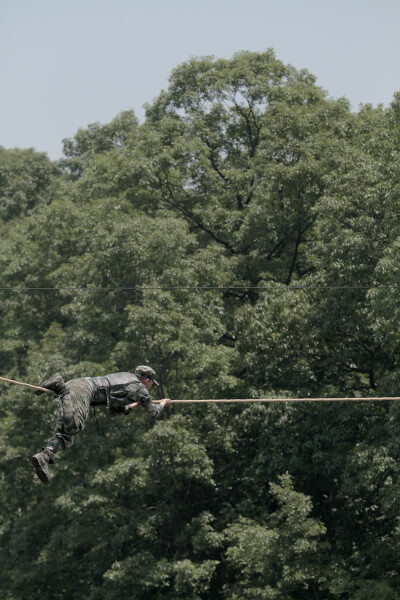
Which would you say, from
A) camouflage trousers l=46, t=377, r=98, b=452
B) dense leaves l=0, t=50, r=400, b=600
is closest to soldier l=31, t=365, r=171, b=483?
camouflage trousers l=46, t=377, r=98, b=452

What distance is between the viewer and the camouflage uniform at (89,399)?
8.59m

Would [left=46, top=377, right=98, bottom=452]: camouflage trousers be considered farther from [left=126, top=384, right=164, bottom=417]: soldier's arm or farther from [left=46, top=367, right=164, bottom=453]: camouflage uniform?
[left=126, top=384, right=164, bottom=417]: soldier's arm

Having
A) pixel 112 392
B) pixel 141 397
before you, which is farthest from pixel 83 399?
pixel 141 397

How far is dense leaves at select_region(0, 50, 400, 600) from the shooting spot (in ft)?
68.9

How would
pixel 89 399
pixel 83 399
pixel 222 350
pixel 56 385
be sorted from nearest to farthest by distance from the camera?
1. pixel 56 385
2. pixel 83 399
3. pixel 89 399
4. pixel 222 350

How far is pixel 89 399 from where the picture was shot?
A: 8852mm

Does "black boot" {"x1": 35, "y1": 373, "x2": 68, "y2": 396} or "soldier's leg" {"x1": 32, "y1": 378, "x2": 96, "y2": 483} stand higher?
"black boot" {"x1": 35, "y1": 373, "x2": 68, "y2": 396}

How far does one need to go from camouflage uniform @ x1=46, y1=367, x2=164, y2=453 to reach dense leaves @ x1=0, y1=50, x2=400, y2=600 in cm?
1037

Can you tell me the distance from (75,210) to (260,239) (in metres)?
6.21

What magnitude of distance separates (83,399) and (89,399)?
12 cm

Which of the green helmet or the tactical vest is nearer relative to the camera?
the tactical vest

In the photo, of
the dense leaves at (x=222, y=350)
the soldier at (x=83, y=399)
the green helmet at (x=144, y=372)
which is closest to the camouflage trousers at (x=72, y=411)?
the soldier at (x=83, y=399)

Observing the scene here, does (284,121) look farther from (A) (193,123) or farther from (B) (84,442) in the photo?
(B) (84,442)

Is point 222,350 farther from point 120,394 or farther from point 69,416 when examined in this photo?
point 69,416
